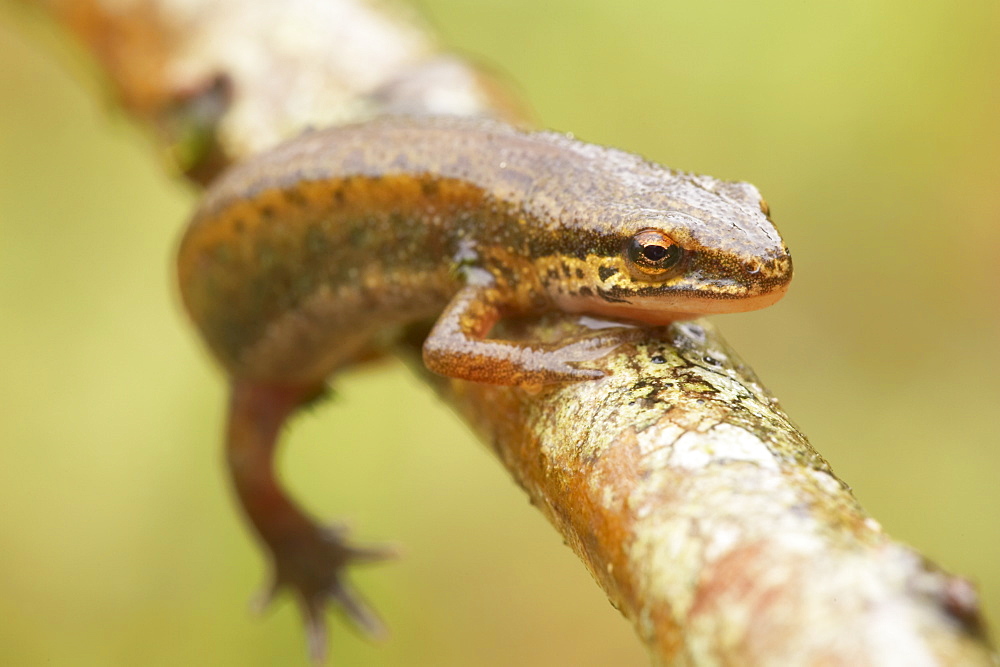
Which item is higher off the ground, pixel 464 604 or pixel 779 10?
pixel 779 10

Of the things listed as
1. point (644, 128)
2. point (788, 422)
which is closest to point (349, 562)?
point (788, 422)

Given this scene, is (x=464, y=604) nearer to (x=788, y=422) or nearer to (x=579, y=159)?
(x=579, y=159)

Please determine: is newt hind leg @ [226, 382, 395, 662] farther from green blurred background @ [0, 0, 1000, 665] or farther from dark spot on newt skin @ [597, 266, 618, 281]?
dark spot on newt skin @ [597, 266, 618, 281]

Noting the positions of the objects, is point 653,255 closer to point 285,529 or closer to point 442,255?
point 442,255

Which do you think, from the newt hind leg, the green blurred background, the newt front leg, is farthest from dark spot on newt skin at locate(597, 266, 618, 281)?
the green blurred background

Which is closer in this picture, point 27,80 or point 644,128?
point 644,128

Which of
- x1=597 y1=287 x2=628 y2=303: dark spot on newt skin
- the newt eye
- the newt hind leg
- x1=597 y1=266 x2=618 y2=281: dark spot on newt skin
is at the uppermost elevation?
the newt eye

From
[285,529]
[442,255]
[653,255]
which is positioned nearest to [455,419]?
[285,529]

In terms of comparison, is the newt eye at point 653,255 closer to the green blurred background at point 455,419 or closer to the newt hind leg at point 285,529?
the newt hind leg at point 285,529
